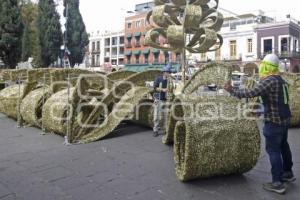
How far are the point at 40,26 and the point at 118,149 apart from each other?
25.5 m

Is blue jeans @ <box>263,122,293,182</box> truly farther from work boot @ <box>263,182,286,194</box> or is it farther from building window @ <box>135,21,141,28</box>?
building window @ <box>135,21,141,28</box>

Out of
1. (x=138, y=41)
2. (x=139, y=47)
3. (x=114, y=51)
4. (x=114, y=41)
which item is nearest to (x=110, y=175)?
(x=139, y=47)

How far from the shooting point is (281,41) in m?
38.5

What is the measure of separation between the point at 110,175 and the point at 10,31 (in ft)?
67.4

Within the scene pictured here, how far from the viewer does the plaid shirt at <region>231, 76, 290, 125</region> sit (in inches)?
154

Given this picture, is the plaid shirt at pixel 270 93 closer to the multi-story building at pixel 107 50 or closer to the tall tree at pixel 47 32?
the tall tree at pixel 47 32

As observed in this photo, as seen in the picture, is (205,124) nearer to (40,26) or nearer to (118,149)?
(118,149)

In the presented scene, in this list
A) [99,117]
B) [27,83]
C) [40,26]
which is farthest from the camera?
[40,26]

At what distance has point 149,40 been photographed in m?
11.6

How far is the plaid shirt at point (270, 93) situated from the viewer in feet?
12.9

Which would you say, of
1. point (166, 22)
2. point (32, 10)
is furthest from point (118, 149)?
point (32, 10)

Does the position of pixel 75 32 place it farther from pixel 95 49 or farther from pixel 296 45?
pixel 95 49

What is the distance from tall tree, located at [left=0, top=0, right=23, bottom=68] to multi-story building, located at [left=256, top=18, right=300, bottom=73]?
26.1m

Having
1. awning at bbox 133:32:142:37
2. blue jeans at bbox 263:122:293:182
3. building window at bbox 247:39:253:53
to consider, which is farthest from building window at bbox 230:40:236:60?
blue jeans at bbox 263:122:293:182
